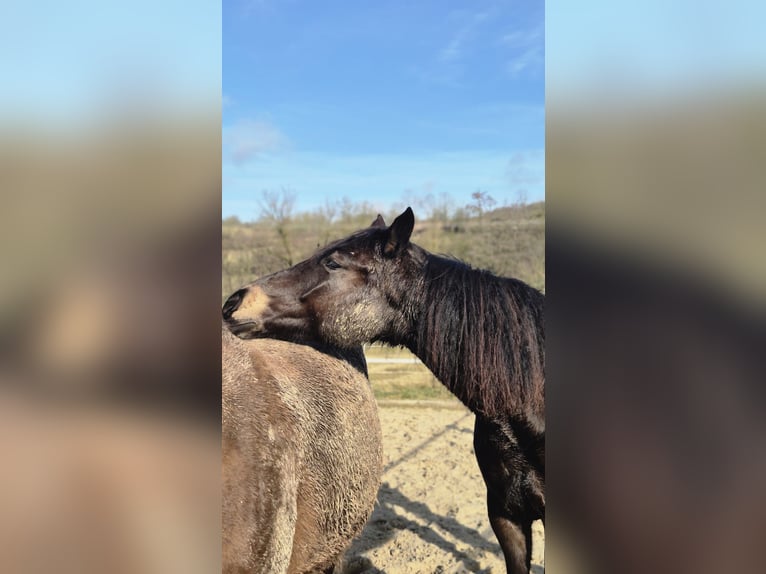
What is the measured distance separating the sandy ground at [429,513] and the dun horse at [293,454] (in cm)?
91

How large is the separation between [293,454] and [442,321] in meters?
0.56

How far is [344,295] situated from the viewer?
57.7 inches

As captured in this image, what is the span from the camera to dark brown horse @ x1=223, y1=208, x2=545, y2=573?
1.25 meters

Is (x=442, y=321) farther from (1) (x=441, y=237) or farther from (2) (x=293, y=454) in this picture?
(1) (x=441, y=237)

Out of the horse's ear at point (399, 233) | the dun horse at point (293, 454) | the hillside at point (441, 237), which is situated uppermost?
the hillside at point (441, 237)

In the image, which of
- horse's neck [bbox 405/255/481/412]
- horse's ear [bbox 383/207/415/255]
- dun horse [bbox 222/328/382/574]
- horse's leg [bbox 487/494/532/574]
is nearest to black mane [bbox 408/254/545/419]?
horse's neck [bbox 405/255/481/412]

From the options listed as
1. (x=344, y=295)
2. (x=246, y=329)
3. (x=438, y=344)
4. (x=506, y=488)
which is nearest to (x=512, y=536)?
(x=506, y=488)

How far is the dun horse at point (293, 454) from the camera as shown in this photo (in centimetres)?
93

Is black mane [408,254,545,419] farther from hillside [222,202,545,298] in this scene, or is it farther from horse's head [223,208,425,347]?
hillside [222,202,545,298]
